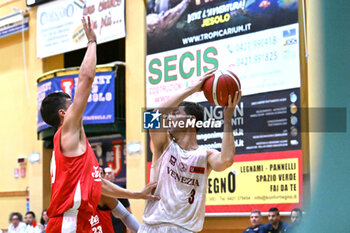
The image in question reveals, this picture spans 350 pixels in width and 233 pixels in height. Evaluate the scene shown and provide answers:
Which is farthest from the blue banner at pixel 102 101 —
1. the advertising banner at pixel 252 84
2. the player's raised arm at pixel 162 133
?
the player's raised arm at pixel 162 133

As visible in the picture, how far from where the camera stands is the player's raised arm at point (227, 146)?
4.43m

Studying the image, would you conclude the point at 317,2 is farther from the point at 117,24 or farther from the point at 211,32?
the point at 117,24

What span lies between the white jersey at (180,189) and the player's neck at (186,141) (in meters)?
0.08

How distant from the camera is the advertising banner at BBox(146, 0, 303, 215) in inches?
420

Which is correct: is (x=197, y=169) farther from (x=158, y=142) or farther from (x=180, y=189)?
(x=158, y=142)

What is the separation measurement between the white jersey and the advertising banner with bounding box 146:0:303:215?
5.66m

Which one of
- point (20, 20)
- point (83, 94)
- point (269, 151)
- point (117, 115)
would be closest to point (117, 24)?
point (117, 115)

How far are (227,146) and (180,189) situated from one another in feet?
2.04

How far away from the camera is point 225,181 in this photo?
11.6m

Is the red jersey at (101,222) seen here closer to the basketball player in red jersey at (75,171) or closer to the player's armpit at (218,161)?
the basketball player in red jersey at (75,171)

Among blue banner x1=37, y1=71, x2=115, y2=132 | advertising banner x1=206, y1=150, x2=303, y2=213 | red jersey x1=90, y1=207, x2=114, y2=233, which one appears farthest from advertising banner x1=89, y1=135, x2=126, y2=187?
red jersey x1=90, y1=207, x2=114, y2=233

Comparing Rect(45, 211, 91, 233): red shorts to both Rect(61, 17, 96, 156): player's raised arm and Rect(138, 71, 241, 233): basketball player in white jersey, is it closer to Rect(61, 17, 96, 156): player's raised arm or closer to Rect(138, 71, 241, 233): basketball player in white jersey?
Rect(61, 17, 96, 156): player's raised arm

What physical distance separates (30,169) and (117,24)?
5.62 meters

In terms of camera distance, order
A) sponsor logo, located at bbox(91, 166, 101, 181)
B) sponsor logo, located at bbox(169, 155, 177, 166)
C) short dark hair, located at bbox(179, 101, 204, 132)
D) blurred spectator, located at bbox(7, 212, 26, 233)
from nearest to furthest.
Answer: sponsor logo, located at bbox(91, 166, 101, 181) < sponsor logo, located at bbox(169, 155, 177, 166) < short dark hair, located at bbox(179, 101, 204, 132) < blurred spectator, located at bbox(7, 212, 26, 233)
